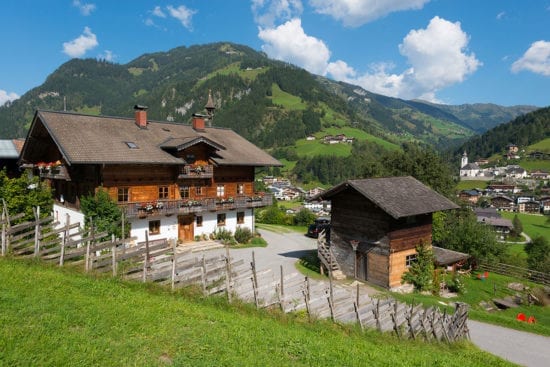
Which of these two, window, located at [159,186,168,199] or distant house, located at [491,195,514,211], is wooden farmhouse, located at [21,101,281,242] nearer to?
window, located at [159,186,168,199]

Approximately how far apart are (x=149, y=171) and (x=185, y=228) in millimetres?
5910

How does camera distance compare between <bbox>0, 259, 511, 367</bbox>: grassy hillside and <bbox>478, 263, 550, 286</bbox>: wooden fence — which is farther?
<bbox>478, 263, 550, 286</bbox>: wooden fence

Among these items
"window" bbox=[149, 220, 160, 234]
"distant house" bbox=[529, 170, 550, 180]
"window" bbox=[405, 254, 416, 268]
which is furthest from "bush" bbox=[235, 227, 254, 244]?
"distant house" bbox=[529, 170, 550, 180]

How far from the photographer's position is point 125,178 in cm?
2978

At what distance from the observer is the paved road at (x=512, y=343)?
660 inches

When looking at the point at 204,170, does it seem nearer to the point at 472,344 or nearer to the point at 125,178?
the point at 125,178

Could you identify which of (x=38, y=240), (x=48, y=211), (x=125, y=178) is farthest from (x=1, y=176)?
(x=38, y=240)

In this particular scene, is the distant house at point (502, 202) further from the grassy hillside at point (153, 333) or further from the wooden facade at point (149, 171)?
the grassy hillside at point (153, 333)

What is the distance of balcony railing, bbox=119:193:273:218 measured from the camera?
29.2m

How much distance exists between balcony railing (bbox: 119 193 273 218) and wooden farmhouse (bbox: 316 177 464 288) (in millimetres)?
9823

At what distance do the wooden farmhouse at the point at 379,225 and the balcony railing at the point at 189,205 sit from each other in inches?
387

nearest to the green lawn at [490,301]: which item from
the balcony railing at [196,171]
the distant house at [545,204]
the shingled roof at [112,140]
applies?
the balcony railing at [196,171]

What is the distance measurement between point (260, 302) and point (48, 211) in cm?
2286

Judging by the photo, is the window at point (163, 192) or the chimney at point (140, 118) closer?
the window at point (163, 192)
